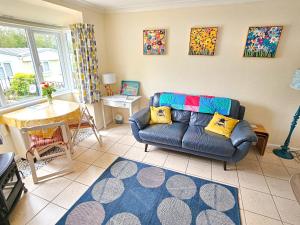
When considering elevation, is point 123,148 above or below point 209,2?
below

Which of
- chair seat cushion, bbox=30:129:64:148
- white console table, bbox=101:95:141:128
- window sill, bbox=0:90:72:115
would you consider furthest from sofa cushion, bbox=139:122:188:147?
window sill, bbox=0:90:72:115

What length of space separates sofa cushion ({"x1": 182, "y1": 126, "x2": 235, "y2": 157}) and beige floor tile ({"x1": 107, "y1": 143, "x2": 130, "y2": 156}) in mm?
1063

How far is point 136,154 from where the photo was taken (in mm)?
2703

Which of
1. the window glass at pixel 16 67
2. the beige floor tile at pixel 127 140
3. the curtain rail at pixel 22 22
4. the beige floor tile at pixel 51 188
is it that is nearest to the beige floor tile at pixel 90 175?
the beige floor tile at pixel 51 188

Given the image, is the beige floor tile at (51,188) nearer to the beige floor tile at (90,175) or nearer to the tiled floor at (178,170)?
the tiled floor at (178,170)

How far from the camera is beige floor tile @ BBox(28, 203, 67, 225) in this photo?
160 centimetres

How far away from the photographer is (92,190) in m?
1.97

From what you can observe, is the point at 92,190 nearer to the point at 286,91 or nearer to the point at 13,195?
the point at 13,195

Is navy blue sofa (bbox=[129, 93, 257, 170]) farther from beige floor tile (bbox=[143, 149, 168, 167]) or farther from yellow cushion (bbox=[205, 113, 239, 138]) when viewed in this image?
beige floor tile (bbox=[143, 149, 168, 167])

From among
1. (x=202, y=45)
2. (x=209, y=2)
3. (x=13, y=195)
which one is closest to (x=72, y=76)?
(x=13, y=195)

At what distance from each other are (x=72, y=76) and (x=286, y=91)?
13.5ft

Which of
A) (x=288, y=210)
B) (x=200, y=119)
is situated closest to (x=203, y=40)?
(x=200, y=119)

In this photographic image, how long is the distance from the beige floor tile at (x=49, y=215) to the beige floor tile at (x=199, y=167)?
1.65m

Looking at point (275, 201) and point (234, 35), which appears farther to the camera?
point (234, 35)
